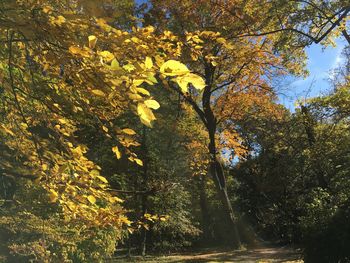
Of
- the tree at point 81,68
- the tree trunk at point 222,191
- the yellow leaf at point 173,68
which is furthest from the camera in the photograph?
the tree trunk at point 222,191

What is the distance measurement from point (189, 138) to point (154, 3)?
27.5 ft

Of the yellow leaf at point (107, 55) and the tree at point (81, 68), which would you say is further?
the yellow leaf at point (107, 55)

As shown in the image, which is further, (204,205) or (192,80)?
(204,205)

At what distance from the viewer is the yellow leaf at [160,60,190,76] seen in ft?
5.04

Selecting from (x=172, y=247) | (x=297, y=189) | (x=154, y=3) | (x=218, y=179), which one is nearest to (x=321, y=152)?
(x=218, y=179)

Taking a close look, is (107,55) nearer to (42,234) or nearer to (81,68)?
(81,68)

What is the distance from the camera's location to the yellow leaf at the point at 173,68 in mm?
1536

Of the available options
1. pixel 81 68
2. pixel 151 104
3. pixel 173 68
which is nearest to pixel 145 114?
pixel 151 104

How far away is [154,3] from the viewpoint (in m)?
15.6

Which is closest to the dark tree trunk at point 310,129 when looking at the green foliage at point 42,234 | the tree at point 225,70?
the tree at point 225,70

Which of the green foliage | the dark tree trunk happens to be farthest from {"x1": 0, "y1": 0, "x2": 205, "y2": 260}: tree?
the dark tree trunk

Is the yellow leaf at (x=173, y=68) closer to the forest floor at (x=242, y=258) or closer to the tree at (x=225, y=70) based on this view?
the tree at (x=225, y=70)

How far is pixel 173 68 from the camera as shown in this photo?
1548mm

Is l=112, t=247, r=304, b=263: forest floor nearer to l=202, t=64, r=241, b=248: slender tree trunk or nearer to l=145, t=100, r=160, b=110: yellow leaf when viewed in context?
l=202, t=64, r=241, b=248: slender tree trunk
